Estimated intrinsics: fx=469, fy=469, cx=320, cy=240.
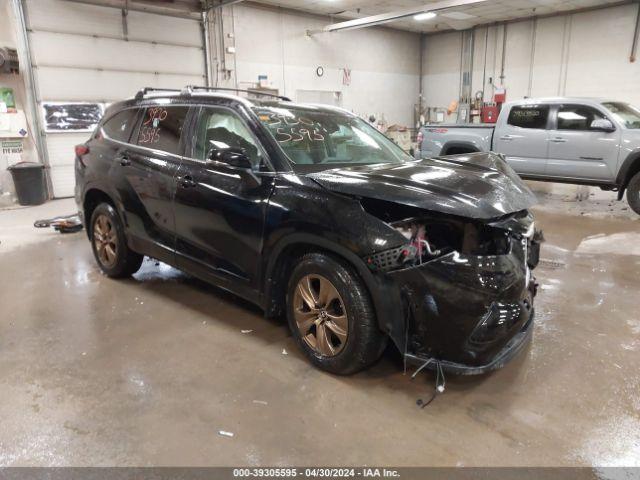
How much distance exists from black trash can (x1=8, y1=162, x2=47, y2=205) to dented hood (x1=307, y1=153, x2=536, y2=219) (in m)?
8.29

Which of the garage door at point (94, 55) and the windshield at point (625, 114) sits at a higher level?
the garage door at point (94, 55)

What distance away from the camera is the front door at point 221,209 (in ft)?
10.1

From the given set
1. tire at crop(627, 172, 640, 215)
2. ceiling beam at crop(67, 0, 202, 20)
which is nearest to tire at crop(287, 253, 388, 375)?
tire at crop(627, 172, 640, 215)

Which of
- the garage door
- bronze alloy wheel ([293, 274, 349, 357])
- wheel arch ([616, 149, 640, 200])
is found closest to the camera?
bronze alloy wheel ([293, 274, 349, 357])

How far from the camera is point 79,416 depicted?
255cm

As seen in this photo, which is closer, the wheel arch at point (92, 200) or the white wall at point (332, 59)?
the wheel arch at point (92, 200)

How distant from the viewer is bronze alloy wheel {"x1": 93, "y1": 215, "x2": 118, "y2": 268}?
176 inches

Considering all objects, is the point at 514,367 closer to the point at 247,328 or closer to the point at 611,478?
the point at 611,478

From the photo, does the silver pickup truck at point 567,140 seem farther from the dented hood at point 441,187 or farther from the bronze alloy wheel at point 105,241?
the bronze alloy wheel at point 105,241

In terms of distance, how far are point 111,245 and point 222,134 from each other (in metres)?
1.90

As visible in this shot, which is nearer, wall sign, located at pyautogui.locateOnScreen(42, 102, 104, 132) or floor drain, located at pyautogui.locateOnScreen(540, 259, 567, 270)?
floor drain, located at pyautogui.locateOnScreen(540, 259, 567, 270)

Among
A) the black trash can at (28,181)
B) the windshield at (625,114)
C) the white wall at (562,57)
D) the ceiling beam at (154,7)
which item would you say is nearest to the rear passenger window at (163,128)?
the black trash can at (28,181)

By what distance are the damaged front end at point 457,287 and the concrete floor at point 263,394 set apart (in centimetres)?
36

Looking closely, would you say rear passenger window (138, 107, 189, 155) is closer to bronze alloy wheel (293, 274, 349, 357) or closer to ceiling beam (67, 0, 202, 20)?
bronze alloy wheel (293, 274, 349, 357)
